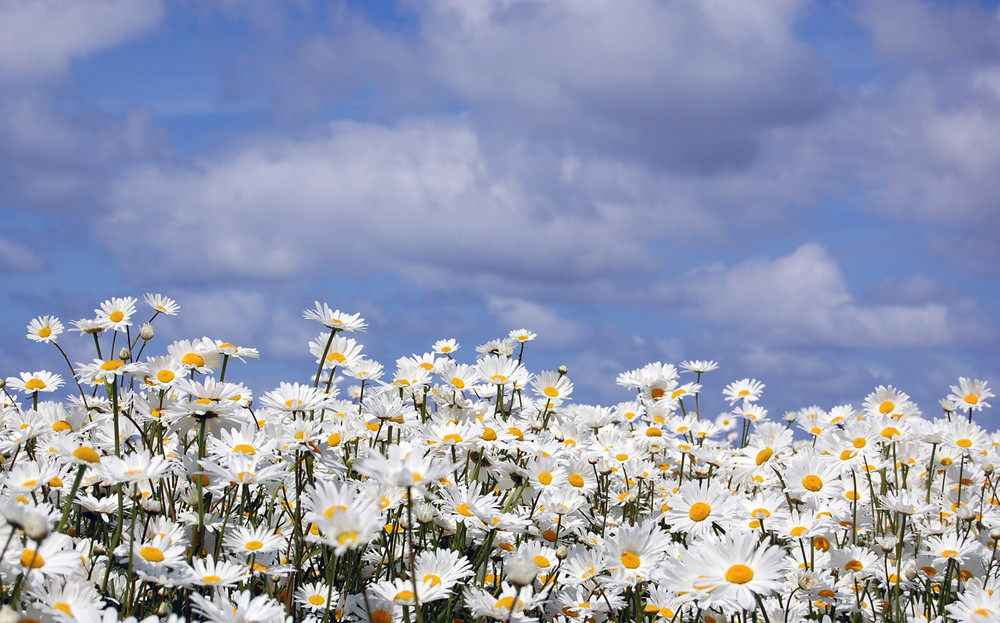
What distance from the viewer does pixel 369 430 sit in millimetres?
4820

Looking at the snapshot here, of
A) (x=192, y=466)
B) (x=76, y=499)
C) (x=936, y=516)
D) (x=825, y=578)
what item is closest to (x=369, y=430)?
(x=192, y=466)

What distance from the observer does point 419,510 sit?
3240mm

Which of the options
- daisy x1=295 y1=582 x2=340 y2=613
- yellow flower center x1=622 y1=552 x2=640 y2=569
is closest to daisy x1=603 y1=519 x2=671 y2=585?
yellow flower center x1=622 y1=552 x2=640 y2=569

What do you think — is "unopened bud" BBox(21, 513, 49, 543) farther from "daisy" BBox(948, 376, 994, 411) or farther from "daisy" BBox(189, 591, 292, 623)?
"daisy" BBox(948, 376, 994, 411)

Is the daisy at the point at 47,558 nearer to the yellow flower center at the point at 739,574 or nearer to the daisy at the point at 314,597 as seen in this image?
the daisy at the point at 314,597

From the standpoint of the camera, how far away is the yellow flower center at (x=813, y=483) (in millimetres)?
4781

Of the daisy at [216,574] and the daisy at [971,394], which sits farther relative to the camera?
the daisy at [971,394]

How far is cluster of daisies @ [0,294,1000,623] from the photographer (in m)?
3.00

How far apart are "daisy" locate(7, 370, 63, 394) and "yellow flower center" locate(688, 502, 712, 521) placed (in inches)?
169

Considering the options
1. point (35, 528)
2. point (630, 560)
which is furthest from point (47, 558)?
point (630, 560)

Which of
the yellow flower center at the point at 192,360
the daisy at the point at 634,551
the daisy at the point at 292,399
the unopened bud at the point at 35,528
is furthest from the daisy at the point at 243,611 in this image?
the yellow flower center at the point at 192,360

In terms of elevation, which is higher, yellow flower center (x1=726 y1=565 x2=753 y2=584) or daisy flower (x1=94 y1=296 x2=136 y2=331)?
daisy flower (x1=94 y1=296 x2=136 y2=331)

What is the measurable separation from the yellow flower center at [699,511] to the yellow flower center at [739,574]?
1.08 m

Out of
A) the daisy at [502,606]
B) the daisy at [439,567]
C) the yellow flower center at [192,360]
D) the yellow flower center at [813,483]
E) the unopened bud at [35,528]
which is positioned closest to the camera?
the unopened bud at [35,528]
